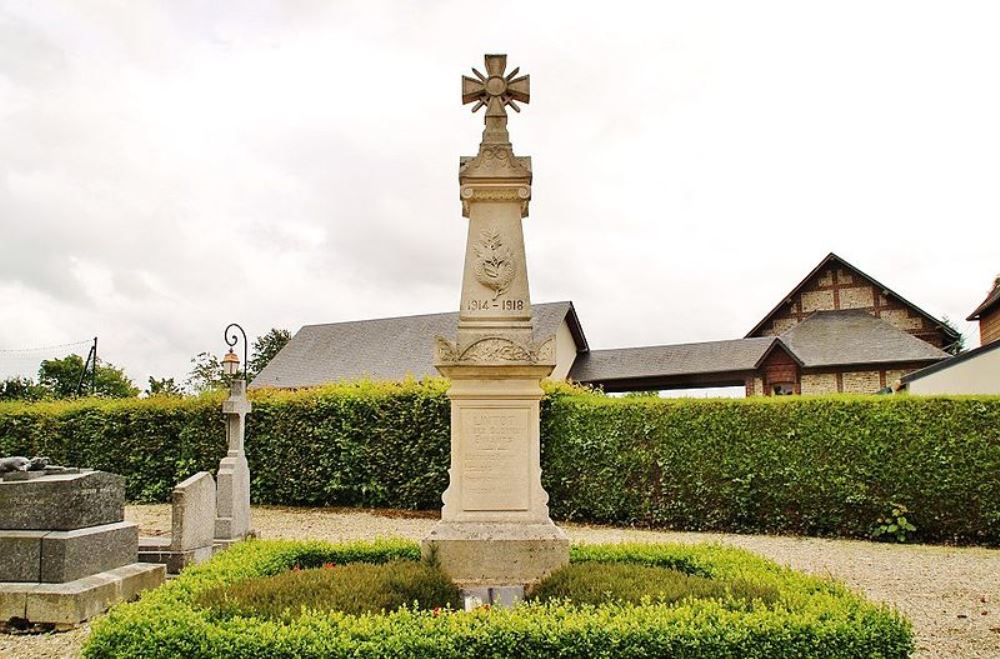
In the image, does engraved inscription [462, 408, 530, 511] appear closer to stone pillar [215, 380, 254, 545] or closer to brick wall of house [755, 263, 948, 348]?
stone pillar [215, 380, 254, 545]

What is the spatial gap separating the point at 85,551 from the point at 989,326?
25878 millimetres

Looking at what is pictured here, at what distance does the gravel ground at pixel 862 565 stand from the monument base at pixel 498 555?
2.65m

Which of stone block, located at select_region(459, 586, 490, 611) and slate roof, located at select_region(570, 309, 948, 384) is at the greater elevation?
slate roof, located at select_region(570, 309, 948, 384)

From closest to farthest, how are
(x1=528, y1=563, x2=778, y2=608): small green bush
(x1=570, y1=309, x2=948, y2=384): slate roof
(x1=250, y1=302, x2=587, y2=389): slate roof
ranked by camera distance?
(x1=528, y1=563, x2=778, y2=608): small green bush → (x1=570, y1=309, x2=948, y2=384): slate roof → (x1=250, y1=302, x2=587, y2=389): slate roof

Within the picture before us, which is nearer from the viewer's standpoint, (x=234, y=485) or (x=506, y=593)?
(x=506, y=593)

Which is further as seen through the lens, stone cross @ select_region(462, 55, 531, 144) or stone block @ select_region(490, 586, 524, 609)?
stone cross @ select_region(462, 55, 531, 144)

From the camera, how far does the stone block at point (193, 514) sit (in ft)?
25.0

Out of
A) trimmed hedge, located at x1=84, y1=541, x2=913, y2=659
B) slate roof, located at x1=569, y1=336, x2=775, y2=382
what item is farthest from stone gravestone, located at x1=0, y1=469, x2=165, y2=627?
slate roof, located at x1=569, y1=336, x2=775, y2=382

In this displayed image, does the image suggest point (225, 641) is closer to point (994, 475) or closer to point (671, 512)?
point (671, 512)

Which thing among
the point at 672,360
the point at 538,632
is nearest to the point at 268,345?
the point at 672,360

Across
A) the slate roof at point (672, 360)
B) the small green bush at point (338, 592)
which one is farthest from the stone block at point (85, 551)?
the slate roof at point (672, 360)

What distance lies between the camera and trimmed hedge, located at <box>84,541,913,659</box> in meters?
3.71

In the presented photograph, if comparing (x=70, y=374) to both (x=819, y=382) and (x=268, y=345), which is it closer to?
(x=268, y=345)

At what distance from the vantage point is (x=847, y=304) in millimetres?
28406
